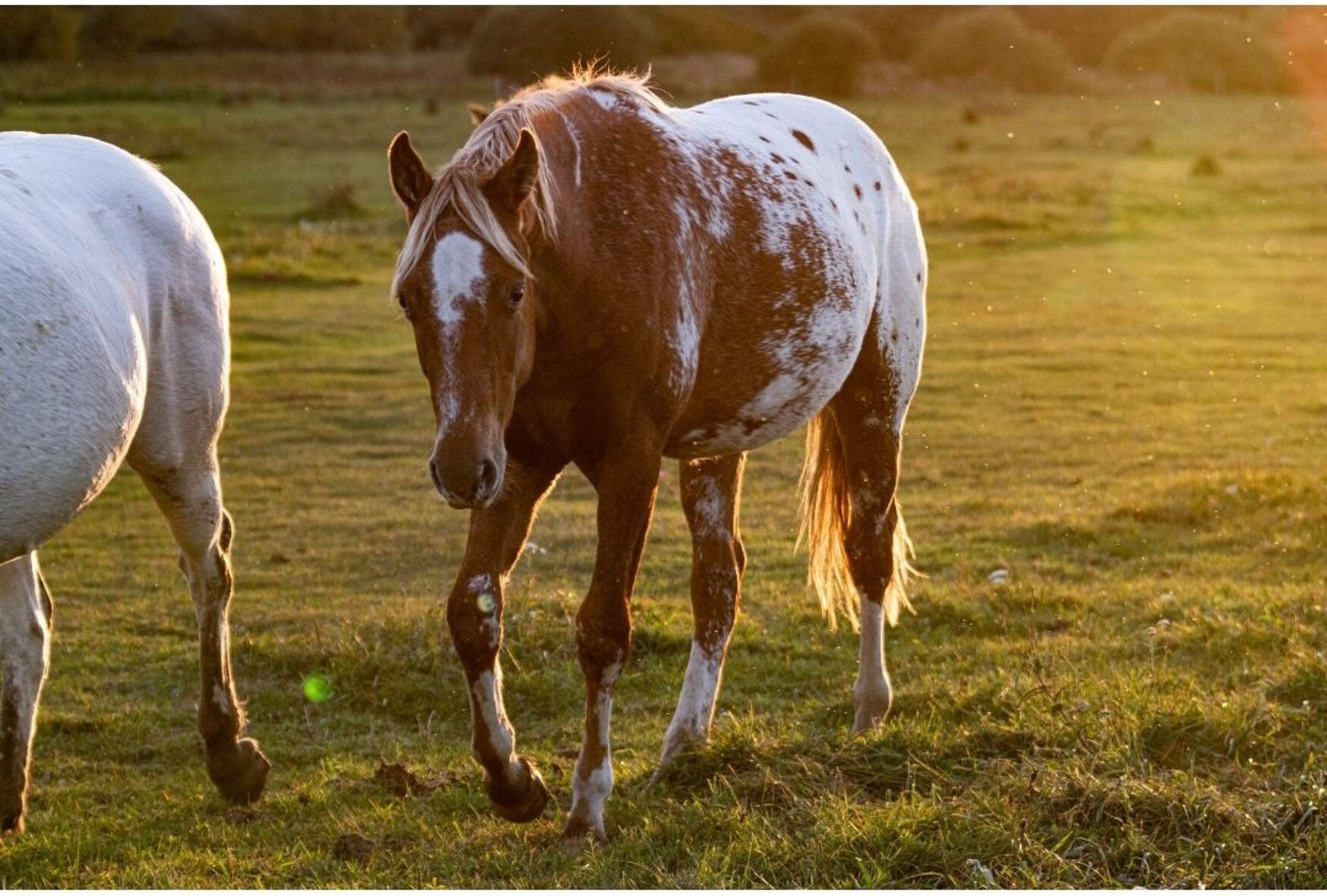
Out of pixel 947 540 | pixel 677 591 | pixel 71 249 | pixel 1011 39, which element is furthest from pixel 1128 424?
pixel 1011 39

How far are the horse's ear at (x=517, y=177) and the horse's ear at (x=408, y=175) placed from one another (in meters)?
0.20

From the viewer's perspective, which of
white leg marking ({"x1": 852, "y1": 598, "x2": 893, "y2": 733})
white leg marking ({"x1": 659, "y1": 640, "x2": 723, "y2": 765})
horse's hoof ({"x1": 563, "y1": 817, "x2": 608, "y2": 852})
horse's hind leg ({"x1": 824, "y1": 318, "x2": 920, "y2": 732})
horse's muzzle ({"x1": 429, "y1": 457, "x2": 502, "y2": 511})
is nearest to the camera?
horse's muzzle ({"x1": 429, "y1": 457, "x2": 502, "y2": 511})

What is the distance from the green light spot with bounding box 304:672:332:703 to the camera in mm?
7090

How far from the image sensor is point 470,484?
13.7ft

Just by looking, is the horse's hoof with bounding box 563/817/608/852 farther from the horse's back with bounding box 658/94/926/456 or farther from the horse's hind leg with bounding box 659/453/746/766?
the horse's back with bounding box 658/94/926/456

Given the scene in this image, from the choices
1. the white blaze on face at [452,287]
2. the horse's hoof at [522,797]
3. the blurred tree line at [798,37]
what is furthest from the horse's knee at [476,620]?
the blurred tree line at [798,37]

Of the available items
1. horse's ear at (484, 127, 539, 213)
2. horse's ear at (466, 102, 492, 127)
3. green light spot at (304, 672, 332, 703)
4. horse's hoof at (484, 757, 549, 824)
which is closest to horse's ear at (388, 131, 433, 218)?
horse's ear at (484, 127, 539, 213)

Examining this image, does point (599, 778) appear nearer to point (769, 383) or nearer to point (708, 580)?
point (708, 580)

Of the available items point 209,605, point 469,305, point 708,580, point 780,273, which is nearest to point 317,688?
point 209,605

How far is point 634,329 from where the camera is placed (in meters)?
4.77

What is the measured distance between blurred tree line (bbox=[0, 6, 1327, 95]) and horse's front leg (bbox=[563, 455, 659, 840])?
40.0 metres

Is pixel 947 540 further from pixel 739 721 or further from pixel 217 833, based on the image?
pixel 217 833

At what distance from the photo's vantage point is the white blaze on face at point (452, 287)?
4.21 metres

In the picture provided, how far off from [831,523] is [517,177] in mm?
2914
